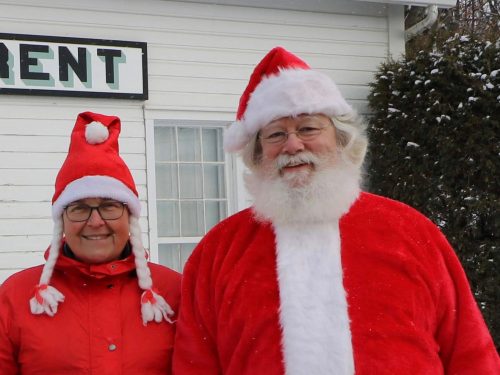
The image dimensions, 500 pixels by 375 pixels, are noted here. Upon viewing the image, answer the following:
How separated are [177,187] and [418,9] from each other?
2939mm

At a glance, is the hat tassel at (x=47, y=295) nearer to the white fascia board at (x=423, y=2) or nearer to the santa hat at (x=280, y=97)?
the santa hat at (x=280, y=97)

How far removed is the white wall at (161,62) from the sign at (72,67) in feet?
0.28

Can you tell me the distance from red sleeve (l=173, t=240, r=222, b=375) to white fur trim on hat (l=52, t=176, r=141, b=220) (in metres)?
0.43

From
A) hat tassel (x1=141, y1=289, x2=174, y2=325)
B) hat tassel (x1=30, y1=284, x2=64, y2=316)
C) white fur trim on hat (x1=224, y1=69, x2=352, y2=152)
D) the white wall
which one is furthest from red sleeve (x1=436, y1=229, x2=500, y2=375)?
the white wall

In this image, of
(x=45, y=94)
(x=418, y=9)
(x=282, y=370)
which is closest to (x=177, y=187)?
(x=45, y=94)

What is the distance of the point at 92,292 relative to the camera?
9.45 feet

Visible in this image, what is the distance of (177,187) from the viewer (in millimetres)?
6508

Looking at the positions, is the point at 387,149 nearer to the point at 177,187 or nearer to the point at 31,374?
the point at 177,187

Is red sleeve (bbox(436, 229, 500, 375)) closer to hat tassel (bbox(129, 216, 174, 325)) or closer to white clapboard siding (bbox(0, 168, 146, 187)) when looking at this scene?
hat tassel (bbox(129, 216, 174, 325))

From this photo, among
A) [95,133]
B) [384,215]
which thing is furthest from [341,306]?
[95,133]

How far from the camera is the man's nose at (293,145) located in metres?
2.77

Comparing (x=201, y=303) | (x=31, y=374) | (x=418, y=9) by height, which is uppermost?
(x=418, y=9)

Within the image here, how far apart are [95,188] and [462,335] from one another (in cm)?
149

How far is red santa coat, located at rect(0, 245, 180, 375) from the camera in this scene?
2.73 metres
